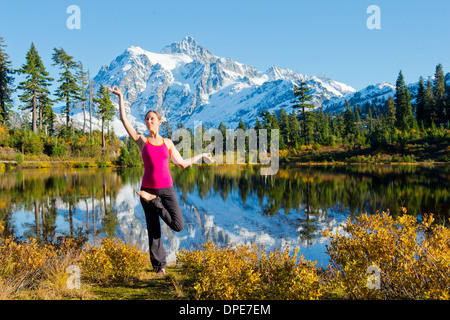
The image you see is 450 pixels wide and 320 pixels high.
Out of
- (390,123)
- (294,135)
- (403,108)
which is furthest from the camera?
(294,135)

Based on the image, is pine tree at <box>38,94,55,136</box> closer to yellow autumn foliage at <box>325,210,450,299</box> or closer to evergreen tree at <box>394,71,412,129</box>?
yellow autumn foliage at <box>325,210,450,299</box>

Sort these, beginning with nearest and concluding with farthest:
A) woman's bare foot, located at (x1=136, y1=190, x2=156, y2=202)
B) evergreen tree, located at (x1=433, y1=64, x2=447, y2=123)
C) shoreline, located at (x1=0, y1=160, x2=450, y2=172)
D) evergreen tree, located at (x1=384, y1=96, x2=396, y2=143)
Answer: woman's bare foot, located at (x1=136, y1=190, x2=156, y2=202), shoreline, located at (x1=0, y1=160, x2=450, y2=172), evergreen tree, located at (x1=384, y1=96, x2=396, y2=143), evergreen tree, located at (x1=433, y1=64, x2=447, y2=123)

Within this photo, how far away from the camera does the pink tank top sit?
4105 millimetres

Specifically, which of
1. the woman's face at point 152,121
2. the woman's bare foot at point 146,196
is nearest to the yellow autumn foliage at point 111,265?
the woman's bare foot at point 146,196

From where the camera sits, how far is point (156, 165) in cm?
414

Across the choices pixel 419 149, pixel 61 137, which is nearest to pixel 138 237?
pixel 61 137

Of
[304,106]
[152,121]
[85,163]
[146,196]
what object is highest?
[304,106]

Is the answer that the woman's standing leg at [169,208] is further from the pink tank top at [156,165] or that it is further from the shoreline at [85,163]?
the shoreline at [85,163]

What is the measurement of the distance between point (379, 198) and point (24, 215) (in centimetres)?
1678

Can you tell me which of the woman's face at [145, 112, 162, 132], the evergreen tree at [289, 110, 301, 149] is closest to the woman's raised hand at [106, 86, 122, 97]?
the woman's face at [145, 112, 162, 132]

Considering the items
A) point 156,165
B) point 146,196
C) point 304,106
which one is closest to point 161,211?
point 146,196

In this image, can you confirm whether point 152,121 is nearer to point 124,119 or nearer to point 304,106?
point 124,119

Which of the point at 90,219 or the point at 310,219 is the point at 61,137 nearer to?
the point at 90,219

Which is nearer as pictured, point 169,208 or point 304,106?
point 169,208
